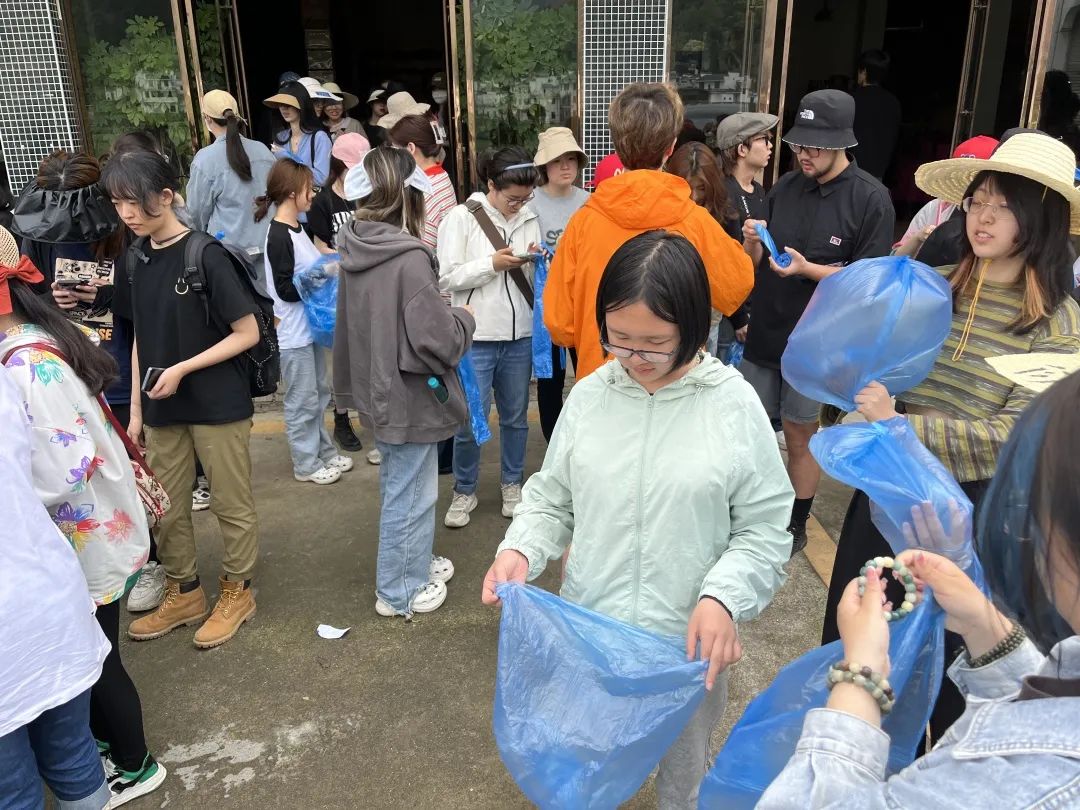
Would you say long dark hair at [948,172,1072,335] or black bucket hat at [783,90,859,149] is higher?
black bucket hat at [783,90,859,149]

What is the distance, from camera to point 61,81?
5.79 meters

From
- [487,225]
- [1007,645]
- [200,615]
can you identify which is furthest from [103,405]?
[1007,645]

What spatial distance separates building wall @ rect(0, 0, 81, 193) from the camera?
18.5 feet

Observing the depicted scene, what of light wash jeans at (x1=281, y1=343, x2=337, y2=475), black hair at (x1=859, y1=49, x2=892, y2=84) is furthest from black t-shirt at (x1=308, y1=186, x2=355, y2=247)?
black hair at (x1=859, y1=49, x2=892, y2=84)

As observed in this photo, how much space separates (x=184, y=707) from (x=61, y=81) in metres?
5.04

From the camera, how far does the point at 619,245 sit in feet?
9.26

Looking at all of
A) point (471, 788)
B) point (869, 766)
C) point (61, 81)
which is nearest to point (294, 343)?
point (471, 788)

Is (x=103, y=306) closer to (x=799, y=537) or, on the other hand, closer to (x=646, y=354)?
(x=646, y=354)

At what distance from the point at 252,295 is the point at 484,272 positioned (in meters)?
1.08

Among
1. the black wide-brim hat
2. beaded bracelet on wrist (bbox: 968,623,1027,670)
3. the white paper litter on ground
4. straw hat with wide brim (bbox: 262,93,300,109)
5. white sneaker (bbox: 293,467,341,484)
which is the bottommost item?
the white paper litter on ground

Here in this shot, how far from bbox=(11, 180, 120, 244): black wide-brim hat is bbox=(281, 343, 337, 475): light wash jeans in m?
1.27

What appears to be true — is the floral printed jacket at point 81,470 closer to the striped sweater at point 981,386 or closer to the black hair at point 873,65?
the striped sweater at point 981,386

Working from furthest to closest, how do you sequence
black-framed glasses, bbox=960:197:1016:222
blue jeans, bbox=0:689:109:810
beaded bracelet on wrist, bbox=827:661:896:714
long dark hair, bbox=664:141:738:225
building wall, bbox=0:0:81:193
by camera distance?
building wall, bbox=0:0:81:193 < long dark hair, bbox=664:141:738:225 < black-framed glasses, bbox=960:197:1016:222 < blue jeans, bbox=0:689:109:810 < beaded bracelet on wrist, bbox=827:661:896:714

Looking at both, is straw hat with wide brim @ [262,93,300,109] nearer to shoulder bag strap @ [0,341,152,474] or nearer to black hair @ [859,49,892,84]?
shoulder bag strap @ [0,341,152,474]
